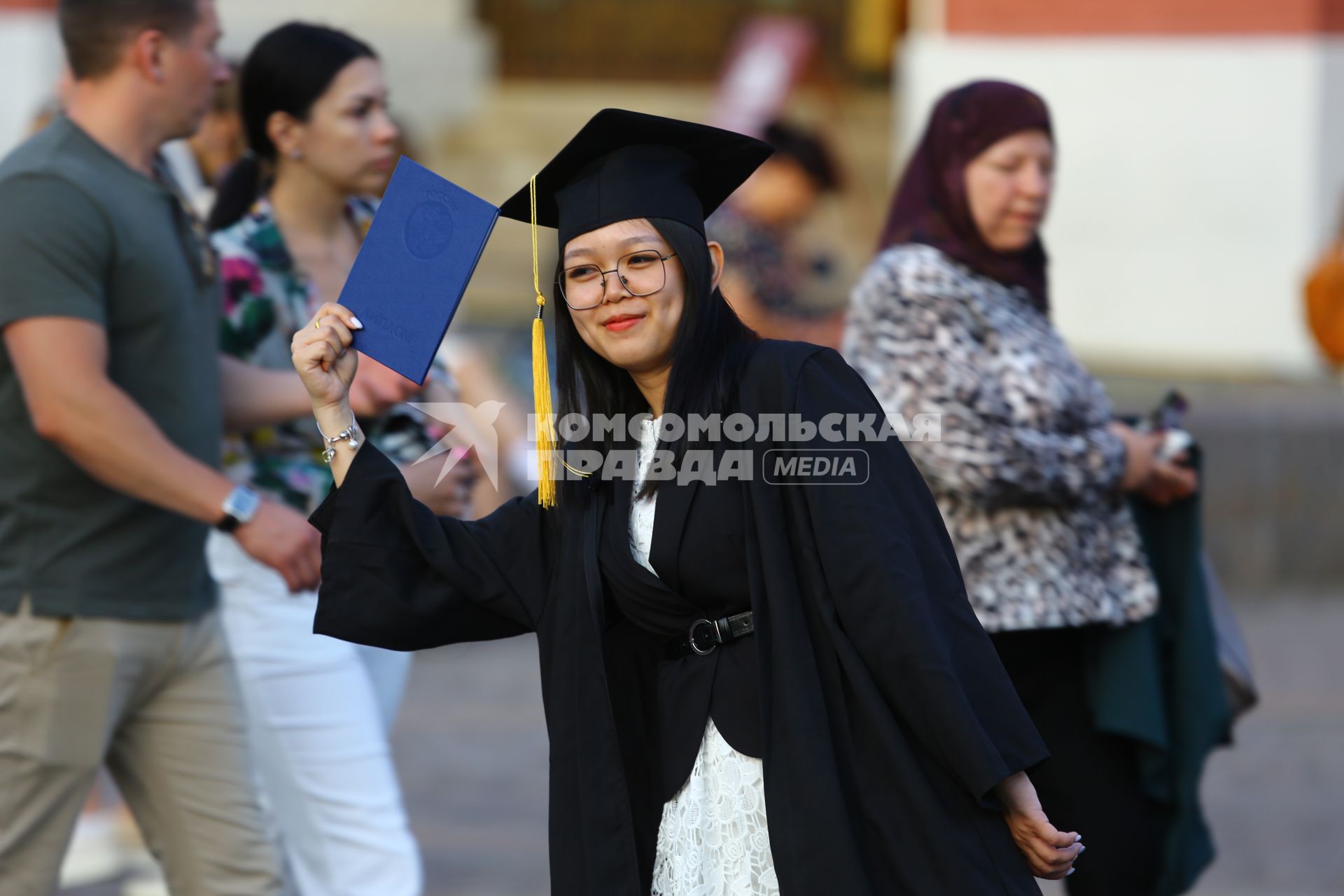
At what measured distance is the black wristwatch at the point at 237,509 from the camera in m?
3.34

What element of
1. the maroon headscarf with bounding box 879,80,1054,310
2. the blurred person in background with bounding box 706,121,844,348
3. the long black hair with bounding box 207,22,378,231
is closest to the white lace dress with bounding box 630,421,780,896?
the maroon headscarf with bounding box 879,80,1054,310

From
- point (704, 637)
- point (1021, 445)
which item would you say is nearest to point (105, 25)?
point (704, 637)

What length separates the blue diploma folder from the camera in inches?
112

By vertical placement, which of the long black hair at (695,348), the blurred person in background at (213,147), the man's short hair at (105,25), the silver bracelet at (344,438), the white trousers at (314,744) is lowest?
the white trousers at (314,744)

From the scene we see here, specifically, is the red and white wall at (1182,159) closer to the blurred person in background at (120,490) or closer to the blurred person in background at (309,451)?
the blurred person in background at (309,451)

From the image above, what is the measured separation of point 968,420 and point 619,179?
4.15 feet

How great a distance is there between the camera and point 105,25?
11.5ft

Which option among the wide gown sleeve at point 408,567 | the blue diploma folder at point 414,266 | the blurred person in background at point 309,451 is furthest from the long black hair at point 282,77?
the wide gown sleeve at point 408,567

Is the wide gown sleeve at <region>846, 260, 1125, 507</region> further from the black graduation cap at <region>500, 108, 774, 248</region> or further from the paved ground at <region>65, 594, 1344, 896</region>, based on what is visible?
the paved ground at <region>65, 594, 1344, 896</region>

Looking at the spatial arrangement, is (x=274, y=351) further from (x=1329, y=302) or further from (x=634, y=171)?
(x=1329, y=302)

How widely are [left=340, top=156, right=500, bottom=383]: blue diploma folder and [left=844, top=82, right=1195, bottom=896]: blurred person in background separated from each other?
1.27 m

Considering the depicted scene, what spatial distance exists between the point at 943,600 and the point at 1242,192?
28.5 feet

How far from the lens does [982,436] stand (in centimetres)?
375

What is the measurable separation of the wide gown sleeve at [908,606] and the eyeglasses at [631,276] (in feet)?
0.93
